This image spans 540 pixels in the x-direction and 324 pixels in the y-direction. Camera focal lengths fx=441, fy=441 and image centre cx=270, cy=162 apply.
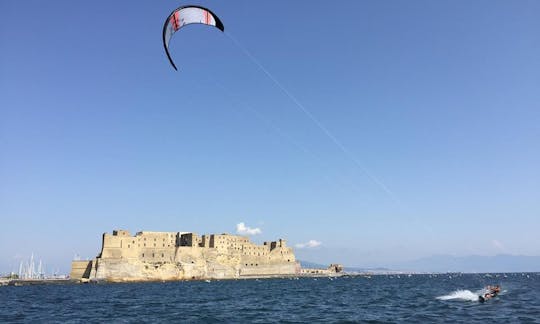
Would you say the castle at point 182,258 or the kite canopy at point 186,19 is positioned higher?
the kite canopy at point 186,19

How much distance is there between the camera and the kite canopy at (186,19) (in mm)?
15742

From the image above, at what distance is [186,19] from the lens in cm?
1642

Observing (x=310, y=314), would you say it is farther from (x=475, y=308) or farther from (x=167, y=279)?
(x=167, y=279)

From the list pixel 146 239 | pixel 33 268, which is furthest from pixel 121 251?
pixel 33 268

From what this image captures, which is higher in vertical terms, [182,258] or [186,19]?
[186,19]

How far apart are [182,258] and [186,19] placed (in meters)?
88.2

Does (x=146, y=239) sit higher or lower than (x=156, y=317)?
higher

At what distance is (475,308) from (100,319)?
23.5 metres

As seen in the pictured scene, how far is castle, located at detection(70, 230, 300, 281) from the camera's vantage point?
86.3 metres

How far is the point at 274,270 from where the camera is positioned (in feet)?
401

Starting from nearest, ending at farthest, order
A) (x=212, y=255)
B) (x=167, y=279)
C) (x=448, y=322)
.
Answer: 1. (x=448, y=322)
2. (x=167, y=279)
3. (x=212, y=255)

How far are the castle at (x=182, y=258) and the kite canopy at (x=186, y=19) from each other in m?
77.4

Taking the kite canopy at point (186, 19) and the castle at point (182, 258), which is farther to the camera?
the castle at point (182, 258)

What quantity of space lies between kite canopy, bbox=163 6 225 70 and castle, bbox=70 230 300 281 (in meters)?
77.4
